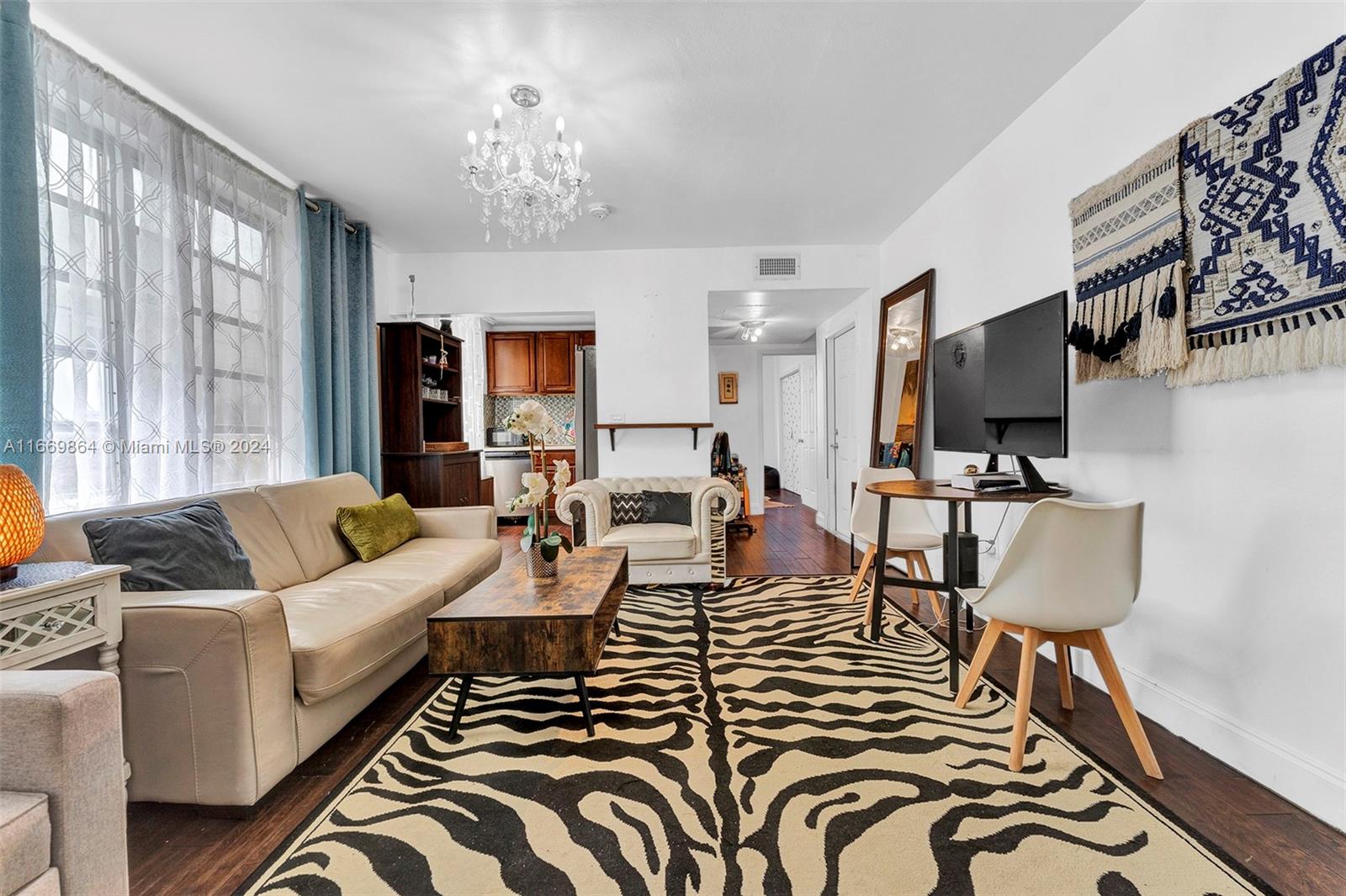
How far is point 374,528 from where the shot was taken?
9.98 feet

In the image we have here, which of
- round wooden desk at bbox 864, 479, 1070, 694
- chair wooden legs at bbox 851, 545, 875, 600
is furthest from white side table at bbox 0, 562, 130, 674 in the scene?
chair wooden legs at bbox 851, 545, 875, 600

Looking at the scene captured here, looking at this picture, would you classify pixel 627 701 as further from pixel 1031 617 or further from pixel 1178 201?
pixel 1178 201

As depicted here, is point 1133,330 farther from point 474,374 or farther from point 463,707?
point 474,374

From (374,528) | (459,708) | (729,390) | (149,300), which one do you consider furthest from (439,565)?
(729,390)

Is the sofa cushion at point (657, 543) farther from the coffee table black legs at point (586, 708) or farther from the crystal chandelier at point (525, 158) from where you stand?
the crystal chandelier at point (525, 158)

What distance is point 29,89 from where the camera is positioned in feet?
6.22

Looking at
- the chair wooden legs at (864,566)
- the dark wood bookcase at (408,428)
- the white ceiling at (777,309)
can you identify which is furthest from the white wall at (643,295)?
the chair wooden legs at (864,566)

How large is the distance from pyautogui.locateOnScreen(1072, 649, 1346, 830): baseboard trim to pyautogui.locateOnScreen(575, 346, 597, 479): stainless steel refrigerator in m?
4.56

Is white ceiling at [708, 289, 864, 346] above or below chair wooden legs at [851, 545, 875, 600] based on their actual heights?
above

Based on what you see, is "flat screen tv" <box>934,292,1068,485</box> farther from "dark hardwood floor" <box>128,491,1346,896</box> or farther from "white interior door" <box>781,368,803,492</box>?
"white interior door" <box>781,368,803,492</box>

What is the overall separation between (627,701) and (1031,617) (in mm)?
1456

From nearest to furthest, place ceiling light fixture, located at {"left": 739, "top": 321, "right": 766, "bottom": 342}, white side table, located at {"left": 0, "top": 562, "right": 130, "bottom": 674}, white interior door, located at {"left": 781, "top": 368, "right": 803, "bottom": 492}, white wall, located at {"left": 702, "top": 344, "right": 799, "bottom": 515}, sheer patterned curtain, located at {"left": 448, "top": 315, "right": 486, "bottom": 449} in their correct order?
white side table, located at {"left": 0, "top": 562, "right": 130, "bottom": 674}, ceiling light fixture, located at {"left": 739, "top": 321, "right": 766, "bottom": 342}, sheer patterned curtain, located at {"left": 448, "top": 315, "right": 486, "bottom": 449}, white wall, located at {"left": 702, "top": 344, "right": 799, "bottom": 515}, white interior door, located at {"left": 781, "top": 368, "right": 803, "bottom": 492}

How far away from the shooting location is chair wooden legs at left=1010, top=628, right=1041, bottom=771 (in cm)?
175

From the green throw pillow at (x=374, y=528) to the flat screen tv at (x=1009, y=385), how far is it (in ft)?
9.92
